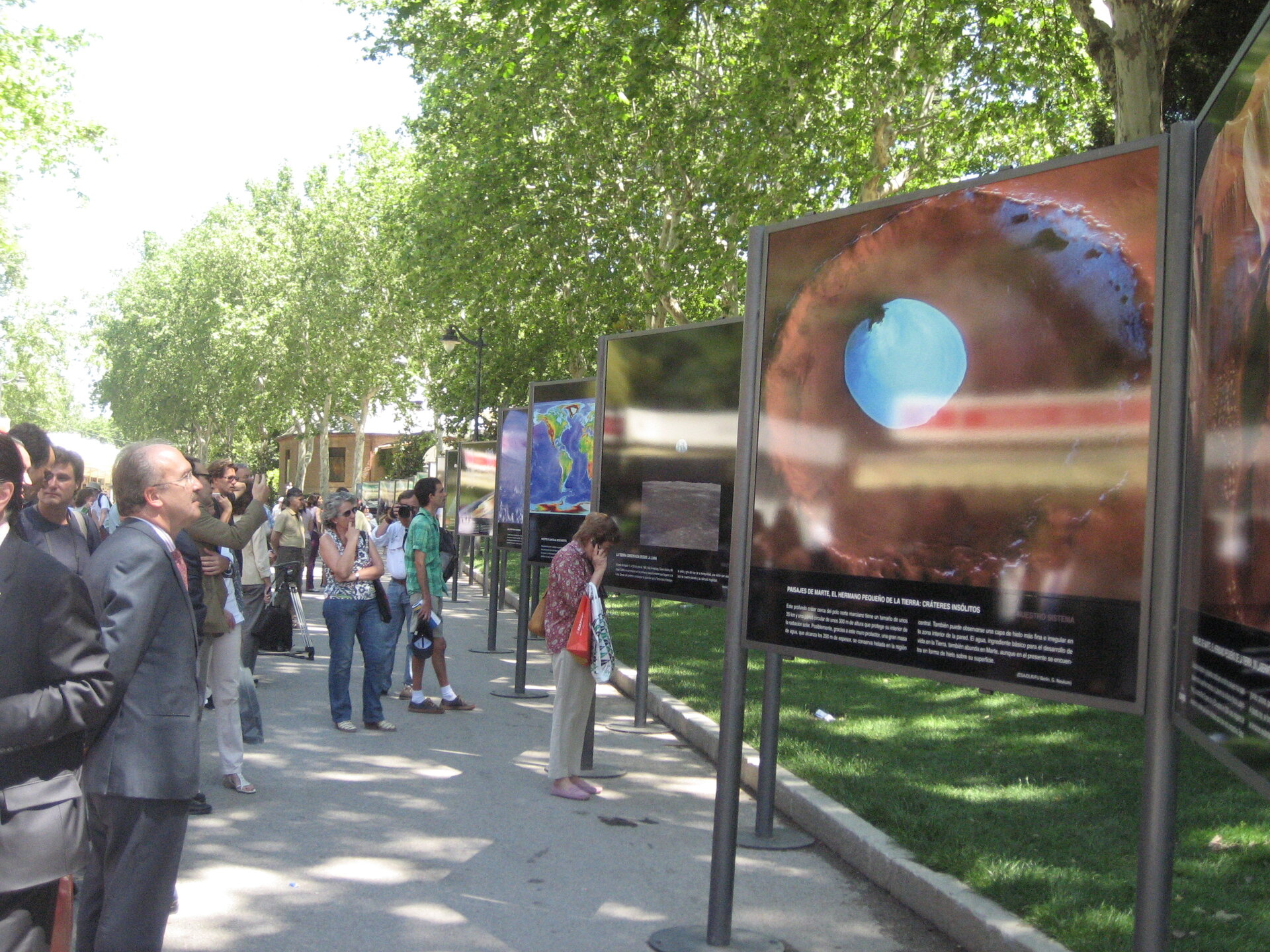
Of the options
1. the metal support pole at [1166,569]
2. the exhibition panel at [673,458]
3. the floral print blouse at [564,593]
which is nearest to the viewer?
the metal support pole at [1166,569]

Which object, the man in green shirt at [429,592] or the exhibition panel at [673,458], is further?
the man in green shirt at [429,592]

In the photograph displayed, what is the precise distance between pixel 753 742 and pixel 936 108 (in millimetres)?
15979

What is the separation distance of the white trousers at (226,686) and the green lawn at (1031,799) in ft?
10.7

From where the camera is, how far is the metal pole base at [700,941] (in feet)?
16.0

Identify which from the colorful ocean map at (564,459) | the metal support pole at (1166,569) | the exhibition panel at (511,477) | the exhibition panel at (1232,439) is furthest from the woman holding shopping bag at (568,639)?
the exhibition panel at (511,477)

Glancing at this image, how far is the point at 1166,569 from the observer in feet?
11.3

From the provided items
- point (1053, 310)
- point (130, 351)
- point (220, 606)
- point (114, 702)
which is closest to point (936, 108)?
point (220, 606)

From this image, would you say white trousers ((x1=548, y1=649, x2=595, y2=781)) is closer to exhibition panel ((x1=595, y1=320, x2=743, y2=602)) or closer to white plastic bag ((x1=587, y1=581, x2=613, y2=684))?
white plastic bag ((x1=587, y1=581, x2=613, y2=684))

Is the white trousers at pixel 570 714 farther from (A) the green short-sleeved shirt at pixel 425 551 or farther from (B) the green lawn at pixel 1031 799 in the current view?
(A) the green short-sleeved shirt at pixel 425 551

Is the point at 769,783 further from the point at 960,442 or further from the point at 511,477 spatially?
the point at 511,477

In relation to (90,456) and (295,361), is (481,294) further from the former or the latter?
(295,361)

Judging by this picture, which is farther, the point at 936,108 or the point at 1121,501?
the point at 936,108

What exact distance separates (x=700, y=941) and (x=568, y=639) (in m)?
3.05

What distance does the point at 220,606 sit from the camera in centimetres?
720
